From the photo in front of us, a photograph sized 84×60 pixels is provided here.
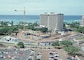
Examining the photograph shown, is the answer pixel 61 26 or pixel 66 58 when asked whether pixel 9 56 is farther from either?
pixel 61 26

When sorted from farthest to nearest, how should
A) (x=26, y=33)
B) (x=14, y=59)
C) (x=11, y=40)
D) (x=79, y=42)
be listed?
(x=26, y=33)
(x=11, y=40)
(x=79, y=42)
(x=14, y=59)

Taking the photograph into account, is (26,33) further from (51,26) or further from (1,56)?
(1,56)

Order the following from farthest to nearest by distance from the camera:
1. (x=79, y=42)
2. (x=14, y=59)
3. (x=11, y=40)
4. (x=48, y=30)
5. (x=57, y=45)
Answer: (x=48, y=30)
(x=11, y=40)
(x=79, y=42)
(x=57, y=45)
(x=14, y=59)

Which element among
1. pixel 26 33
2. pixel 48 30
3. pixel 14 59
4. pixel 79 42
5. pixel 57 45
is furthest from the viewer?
pixel 48 30

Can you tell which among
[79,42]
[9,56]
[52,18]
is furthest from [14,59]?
[52,18]

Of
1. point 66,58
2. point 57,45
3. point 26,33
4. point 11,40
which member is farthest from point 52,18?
point 66,58

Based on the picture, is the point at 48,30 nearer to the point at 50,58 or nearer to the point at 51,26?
the point at 51,26

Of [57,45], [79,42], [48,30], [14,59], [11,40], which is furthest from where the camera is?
[48,30]

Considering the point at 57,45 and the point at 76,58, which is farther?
the point at 57,45

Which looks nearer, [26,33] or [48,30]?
[26,33]
